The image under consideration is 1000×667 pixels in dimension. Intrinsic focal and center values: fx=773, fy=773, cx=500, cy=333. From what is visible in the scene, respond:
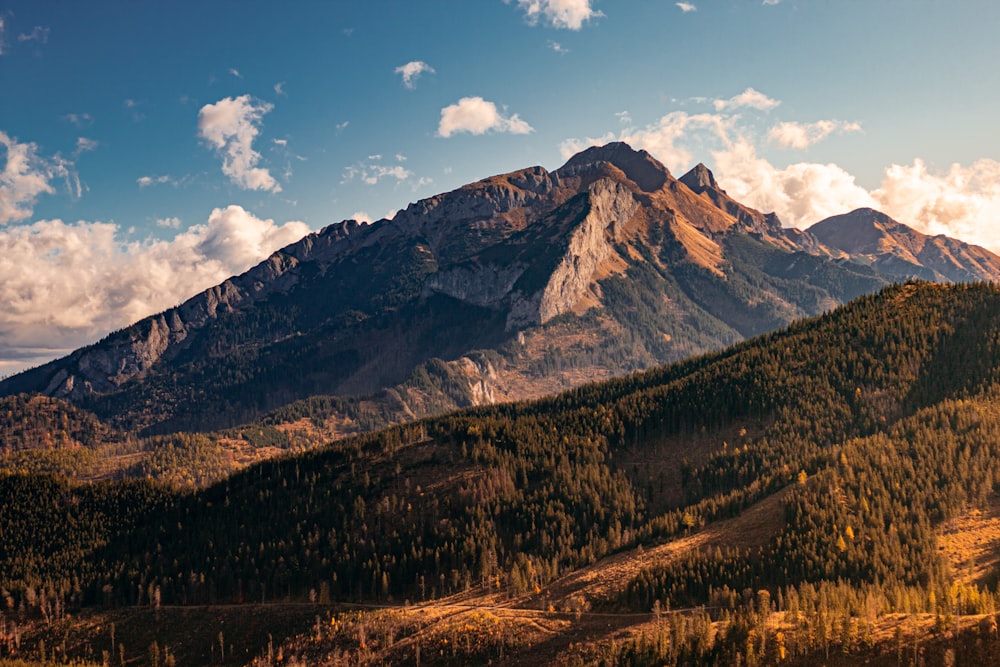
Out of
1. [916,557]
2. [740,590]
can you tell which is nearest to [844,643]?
[740,590]

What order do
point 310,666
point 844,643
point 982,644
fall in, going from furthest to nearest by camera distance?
point 310,666, point 844,643, point 982,644

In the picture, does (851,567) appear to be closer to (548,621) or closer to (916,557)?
(916,557)

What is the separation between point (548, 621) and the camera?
632ft

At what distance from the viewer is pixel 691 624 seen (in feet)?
556

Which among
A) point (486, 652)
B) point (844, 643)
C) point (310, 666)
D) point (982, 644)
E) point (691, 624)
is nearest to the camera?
point (982, 644)

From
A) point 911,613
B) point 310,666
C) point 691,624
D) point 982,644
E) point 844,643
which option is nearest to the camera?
point 982,644

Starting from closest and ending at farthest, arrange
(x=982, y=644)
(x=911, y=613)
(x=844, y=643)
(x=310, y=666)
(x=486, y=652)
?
(x=982, y=644) → (x=844, y=643) → (x=911, y=613) → (x=486, y=652) → (x=310, y=666)

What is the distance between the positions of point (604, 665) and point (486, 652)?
3124 cm

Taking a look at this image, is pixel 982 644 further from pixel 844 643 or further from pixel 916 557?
pixel 916 557

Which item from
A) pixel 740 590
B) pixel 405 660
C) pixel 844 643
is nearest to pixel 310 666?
pixel 405 660

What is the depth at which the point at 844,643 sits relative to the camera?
486 ft

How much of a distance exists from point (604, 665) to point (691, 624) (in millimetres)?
21197

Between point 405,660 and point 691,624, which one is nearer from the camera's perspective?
point 691,624

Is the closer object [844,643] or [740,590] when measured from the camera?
[844,643]
